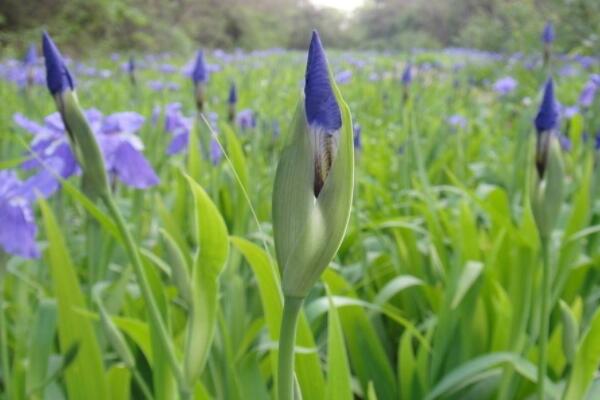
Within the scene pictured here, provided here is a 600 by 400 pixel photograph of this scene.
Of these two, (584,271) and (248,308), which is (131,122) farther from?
(584,271)

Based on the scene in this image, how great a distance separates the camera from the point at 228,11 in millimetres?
15977

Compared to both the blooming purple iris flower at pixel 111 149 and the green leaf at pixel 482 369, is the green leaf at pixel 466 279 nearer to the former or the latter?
the green leaf at pixel 482 369

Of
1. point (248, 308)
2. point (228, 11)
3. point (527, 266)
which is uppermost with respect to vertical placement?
point (228, 11)

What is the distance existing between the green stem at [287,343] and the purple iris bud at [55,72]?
0.32m

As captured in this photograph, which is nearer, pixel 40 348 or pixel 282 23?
pixel 40 348

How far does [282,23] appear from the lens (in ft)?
69.2

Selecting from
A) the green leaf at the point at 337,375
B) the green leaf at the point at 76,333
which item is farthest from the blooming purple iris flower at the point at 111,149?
the green leaf at the point at 337,375

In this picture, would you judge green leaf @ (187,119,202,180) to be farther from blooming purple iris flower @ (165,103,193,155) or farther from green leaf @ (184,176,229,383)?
green leaf @ (184,176,229,383)

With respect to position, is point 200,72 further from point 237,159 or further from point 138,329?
point 138,329

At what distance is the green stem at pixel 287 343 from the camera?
14.4 inches

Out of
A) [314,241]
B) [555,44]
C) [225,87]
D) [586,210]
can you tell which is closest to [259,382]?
[314,241]

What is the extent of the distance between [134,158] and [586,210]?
0.78 m

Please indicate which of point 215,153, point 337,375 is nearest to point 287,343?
point 337,375

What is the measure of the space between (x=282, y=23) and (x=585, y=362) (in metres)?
21.4
